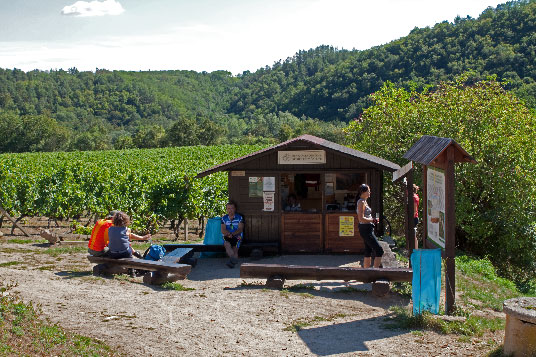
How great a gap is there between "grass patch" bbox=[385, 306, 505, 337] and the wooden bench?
395 cm

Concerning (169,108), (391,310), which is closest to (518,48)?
(391,310)

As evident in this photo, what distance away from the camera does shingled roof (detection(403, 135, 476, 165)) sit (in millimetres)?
8023

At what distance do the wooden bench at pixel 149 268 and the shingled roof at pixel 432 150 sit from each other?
4418 millimetres

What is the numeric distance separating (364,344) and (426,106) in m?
12.8

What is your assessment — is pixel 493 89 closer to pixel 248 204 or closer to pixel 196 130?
pixel 248 204

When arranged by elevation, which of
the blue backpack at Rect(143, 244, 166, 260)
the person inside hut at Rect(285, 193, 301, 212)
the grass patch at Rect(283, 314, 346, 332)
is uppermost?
the person inside hut at Rect(285, 193, 301, 212)

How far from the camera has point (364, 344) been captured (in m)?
6.99

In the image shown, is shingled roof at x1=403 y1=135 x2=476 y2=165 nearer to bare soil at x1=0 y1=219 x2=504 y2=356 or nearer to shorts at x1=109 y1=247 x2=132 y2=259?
bare soil at x1=0 y1=219 x2=504 y2=356

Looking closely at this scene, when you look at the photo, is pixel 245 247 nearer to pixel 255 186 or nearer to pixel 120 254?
pixel 255 186

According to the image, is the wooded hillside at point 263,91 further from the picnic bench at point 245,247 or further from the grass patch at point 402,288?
the grass patch at point 402,288

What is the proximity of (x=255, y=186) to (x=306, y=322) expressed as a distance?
5842 mm

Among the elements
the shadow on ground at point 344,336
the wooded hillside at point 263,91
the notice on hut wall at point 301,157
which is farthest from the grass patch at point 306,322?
the wooded hillside at point 263,91

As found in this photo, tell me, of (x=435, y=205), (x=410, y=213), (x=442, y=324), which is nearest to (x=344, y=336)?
(x=442, y=324)

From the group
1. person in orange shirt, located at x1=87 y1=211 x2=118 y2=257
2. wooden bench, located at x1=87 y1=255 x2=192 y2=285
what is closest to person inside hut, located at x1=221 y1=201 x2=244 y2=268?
wooden bench, located at x1=87 y1=255 x2=192 y2=285
